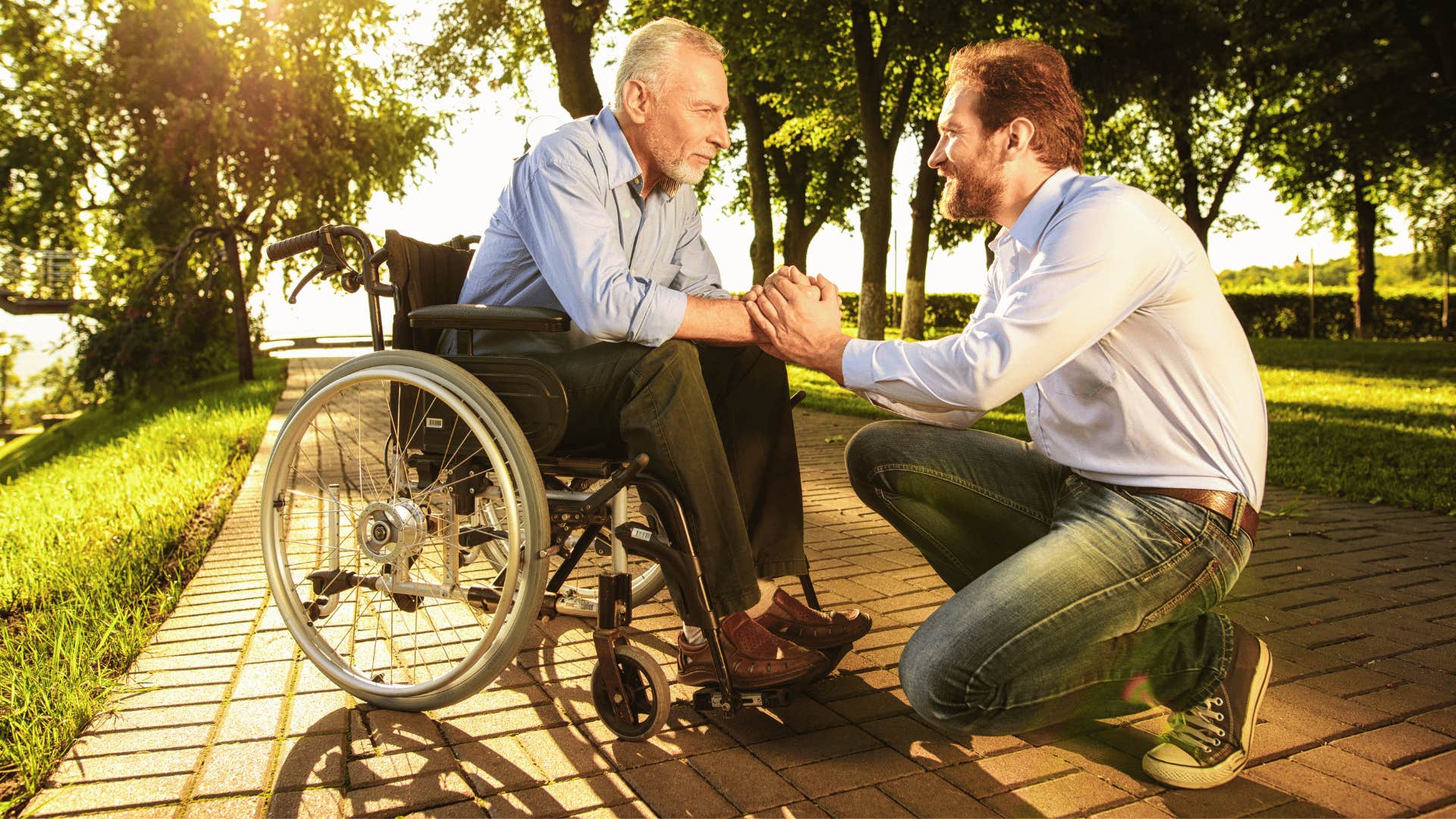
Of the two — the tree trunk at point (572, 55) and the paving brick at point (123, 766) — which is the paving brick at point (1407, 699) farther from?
the tree trunk at point (572, 55)

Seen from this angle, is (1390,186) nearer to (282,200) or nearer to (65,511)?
(282,200)

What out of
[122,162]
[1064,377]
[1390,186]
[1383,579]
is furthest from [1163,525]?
[1390,186]

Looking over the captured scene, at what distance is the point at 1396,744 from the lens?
7.82 feet

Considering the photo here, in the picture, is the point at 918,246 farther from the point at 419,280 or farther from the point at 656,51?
the point at 419,280

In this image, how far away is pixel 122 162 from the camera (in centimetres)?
1739

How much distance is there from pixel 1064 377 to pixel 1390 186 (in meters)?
28.7

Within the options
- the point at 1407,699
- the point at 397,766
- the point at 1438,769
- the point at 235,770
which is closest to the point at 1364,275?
the point at 1407,699

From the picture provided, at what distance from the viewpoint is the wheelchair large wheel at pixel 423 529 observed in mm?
2203

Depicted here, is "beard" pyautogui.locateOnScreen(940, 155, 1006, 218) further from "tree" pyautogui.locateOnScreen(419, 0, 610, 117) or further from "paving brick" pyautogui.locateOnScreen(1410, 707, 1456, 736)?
"tree" pyautogui.locateOnScreen(419, 0, 610, 117)

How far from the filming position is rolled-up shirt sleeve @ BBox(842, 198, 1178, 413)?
7.12ft

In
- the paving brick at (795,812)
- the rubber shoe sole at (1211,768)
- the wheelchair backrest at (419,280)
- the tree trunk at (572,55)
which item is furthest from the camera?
the tree trunk at (572,55)

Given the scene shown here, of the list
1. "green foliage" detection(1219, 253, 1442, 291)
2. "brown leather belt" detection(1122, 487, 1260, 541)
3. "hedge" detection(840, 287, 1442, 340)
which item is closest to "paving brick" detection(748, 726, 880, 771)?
"brown leather belt" detection(1122, 487, 1260, 541)

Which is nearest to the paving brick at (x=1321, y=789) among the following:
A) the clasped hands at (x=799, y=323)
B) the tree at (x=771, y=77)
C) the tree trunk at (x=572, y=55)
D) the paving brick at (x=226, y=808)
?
the clasped hands at (x=799, y=323)

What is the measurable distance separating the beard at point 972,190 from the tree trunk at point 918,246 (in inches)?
570
